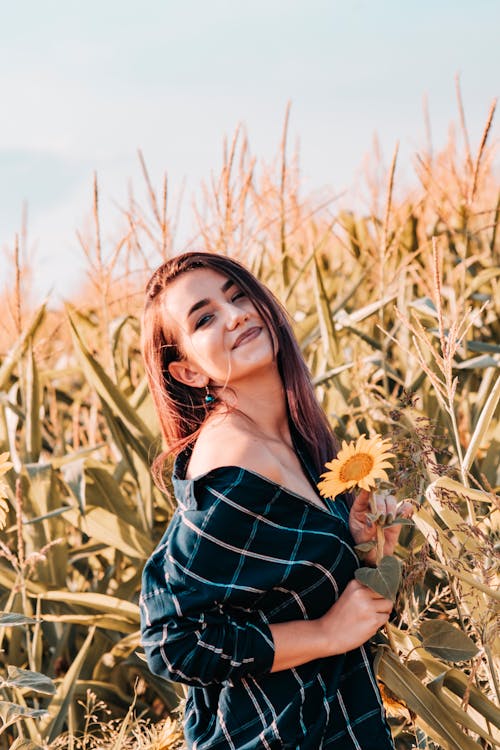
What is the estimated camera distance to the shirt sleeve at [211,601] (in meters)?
1.23

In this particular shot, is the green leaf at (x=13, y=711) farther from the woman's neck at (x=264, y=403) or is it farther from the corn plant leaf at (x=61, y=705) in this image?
the corn plant leaf at (x=61, y=705)

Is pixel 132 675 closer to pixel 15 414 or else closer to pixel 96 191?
pixel 15 414

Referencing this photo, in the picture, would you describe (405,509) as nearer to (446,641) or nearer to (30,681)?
(446,641)

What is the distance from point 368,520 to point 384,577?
94mm

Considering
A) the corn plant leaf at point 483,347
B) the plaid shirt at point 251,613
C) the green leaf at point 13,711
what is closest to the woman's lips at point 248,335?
the plaid shirt at point 251,613

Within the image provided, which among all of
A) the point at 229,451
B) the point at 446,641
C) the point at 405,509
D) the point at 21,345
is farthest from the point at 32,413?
the point at 446,641

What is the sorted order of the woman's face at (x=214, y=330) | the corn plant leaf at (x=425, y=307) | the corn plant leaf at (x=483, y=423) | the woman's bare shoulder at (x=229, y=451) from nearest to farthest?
the woman's bare shoulder at (x=229, y=451), the woman's face at (x=214, y=330), the corn plant leaf at (x=483, y=423), the corn plant leaf at (x=425, y=307)

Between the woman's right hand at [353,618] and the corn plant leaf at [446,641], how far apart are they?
2.4 inches

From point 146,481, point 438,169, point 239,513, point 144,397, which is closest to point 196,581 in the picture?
point 239,513

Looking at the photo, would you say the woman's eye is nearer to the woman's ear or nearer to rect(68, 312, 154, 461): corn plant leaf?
the woman's ear

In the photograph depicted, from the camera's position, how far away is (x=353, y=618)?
1272 mm

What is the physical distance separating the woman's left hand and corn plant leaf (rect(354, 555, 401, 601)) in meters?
0.06

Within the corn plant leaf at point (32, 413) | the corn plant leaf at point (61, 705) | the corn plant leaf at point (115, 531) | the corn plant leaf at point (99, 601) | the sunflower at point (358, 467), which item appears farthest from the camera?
the corn plant leaf at point (32, 413)

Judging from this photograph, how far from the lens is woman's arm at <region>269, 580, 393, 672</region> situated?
126 centimetres
